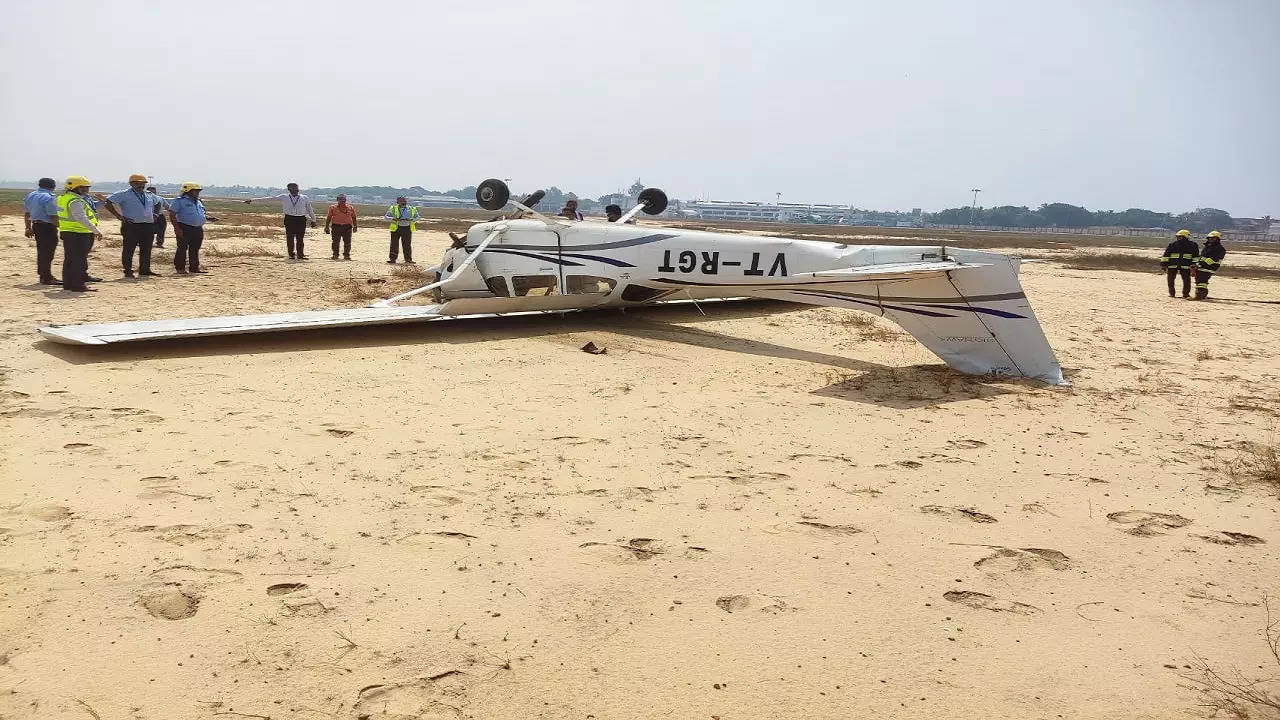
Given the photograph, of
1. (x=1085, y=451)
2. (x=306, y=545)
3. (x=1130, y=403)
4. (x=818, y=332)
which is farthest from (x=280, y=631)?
(x=818, y=332)

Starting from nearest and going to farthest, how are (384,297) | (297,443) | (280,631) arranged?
1. (280,631)
2. (297,443)
3. (384,297)

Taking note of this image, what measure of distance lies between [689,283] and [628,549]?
6760 millimetres

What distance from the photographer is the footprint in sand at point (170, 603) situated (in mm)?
3746

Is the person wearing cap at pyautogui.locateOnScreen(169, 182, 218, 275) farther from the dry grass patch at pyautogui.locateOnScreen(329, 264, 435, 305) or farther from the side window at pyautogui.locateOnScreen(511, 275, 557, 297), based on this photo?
the side window at pyautogui.locateOnScreen(511, 275, 557, 297)

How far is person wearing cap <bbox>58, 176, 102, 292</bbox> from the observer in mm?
12680

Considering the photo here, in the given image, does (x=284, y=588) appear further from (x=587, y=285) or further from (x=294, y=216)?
(x=294, y=216)

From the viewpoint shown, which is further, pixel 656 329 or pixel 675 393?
pixel 656 329

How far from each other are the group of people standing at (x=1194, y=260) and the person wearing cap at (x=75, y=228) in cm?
2189

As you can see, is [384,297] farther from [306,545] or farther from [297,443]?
[306,545]

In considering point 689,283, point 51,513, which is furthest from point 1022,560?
point 689,283

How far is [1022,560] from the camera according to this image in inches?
185

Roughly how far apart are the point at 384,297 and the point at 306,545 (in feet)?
32.7

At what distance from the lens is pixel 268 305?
1268 centimetres

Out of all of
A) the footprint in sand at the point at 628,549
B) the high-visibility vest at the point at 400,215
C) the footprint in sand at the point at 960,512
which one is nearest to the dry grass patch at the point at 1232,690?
the footprint in sand at the point at 960,512
